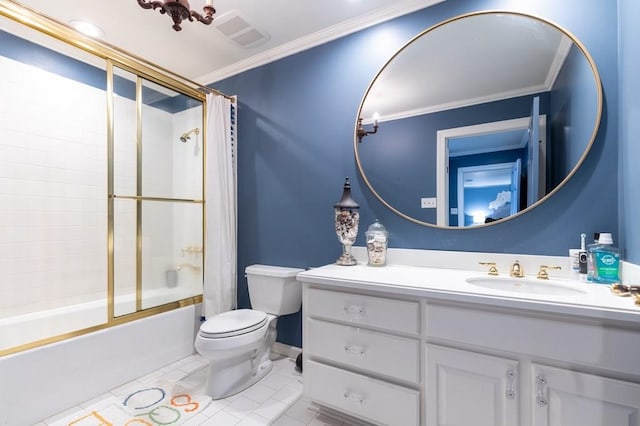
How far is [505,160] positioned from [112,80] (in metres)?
2.49

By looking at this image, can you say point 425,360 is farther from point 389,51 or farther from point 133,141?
point 133,141

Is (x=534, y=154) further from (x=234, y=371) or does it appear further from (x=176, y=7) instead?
(x=234, y=371)

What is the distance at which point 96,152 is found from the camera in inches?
96.9

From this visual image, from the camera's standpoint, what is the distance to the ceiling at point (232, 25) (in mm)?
1752

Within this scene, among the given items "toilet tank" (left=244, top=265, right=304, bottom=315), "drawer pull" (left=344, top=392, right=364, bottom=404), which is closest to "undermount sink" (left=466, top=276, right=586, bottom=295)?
"drawer pull" (left=344, top=392, right=364, bottom=404)

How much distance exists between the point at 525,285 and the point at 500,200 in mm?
433

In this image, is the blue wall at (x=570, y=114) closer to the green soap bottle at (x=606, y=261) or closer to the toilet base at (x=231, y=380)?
the green soap bottle at (x=606, y=261)

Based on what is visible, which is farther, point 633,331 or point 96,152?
point 96,152

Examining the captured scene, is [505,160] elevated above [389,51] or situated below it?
below

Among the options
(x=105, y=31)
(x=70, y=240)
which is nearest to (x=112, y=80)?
(x=105, y=31)

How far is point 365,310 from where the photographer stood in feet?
4.23

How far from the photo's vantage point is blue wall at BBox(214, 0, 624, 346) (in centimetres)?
130

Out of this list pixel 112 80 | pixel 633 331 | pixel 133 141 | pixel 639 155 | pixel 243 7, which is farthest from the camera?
pixel 133 141

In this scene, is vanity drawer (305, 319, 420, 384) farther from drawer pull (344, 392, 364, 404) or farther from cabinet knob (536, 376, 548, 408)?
cabinet knob (536, 376, 548, 408)
